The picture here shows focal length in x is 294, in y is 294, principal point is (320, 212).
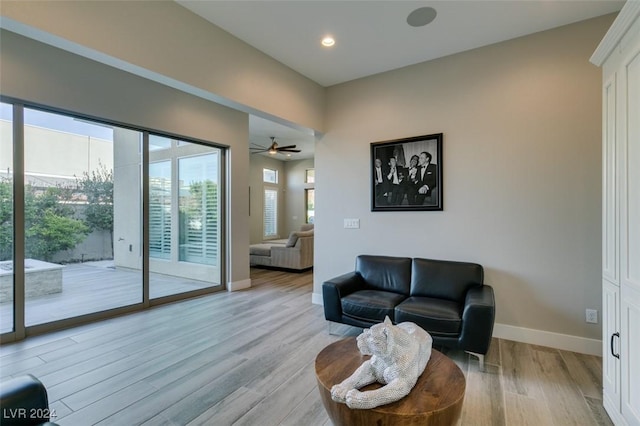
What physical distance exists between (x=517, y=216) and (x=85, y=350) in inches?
175

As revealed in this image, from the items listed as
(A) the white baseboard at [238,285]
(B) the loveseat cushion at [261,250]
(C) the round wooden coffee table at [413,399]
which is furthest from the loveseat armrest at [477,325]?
(B) the loveseat cushion at [261,250]

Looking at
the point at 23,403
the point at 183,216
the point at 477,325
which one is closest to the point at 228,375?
the point at 23,403

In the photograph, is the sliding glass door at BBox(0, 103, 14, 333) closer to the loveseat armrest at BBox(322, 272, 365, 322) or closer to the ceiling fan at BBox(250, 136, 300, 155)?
the loveseat armrest at BBox(322, 272, 365, 322)

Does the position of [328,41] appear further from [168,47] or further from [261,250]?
[261,250]

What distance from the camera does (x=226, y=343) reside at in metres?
2.94

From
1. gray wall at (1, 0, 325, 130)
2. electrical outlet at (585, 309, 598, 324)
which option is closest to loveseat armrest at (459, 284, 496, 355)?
electrical outlet at (585, 309, 598, 324)

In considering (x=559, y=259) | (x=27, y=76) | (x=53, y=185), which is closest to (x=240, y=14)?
(x=27, y=76)

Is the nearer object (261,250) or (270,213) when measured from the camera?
(261,250)

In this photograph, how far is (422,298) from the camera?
3.04 metres

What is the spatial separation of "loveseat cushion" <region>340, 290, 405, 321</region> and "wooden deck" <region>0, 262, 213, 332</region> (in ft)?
9.67

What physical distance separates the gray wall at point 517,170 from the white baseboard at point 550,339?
10 mm

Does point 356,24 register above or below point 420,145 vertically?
above

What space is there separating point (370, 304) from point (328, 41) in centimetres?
280

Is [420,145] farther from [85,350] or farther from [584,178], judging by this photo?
[85,350]
